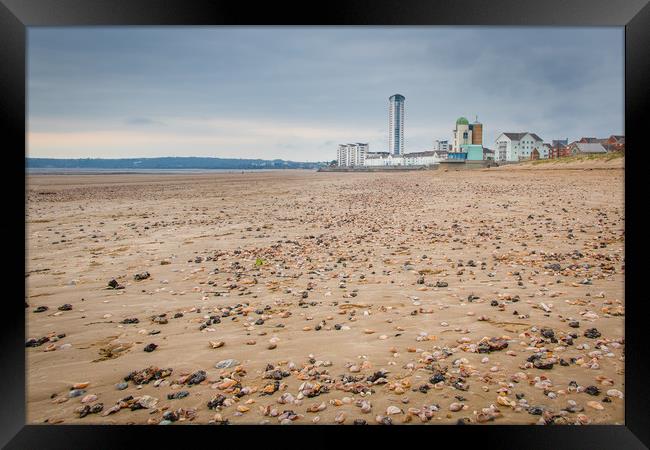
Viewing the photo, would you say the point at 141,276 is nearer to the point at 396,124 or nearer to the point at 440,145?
the point at 396,124

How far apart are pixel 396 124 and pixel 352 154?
23.8 meters

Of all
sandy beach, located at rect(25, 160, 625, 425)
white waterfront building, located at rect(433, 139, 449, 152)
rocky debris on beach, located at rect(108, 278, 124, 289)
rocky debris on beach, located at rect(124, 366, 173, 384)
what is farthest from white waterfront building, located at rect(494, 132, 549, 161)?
rocky debris on beach, located at rect(124, 366, 173, 384)

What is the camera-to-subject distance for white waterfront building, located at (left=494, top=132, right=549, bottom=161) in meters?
57.7

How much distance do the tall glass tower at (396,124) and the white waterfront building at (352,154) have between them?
24.8 ft

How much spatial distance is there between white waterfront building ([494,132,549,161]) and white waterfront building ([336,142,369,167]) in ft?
76.7

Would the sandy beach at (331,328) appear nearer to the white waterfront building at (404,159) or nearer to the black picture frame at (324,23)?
the black picture frame at (324,23)

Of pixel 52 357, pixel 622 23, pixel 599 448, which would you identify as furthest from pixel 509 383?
pixel 52 357

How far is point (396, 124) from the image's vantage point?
53.7 meters

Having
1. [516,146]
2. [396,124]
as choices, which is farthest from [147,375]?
[516,146]

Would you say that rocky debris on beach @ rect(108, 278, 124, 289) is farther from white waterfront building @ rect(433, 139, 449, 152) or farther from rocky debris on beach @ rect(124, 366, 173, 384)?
white waterfront building @ rect(433, 139, 449, 152)

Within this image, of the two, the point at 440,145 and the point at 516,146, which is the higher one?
the point at 440,145

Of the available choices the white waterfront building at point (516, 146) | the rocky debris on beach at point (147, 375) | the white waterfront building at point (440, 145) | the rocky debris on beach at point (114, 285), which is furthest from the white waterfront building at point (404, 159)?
the rocky debris on beach at point (147, 375)
